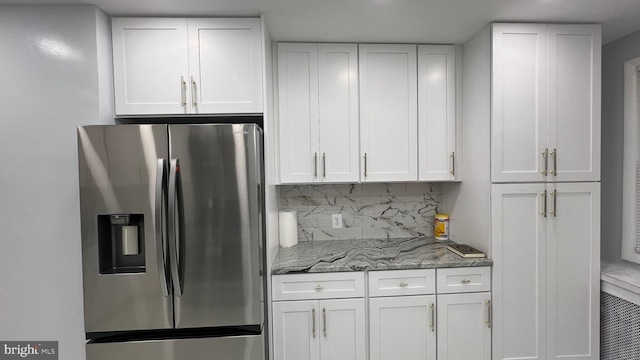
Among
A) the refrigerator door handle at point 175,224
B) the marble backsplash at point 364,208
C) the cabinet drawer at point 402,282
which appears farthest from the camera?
the marble backsplash at point 364,208

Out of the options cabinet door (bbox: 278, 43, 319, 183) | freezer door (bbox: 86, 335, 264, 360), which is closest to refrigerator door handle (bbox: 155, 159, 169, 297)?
freezer door (bbox: 86, 335, 264, 360)

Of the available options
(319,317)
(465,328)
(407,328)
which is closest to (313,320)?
(319,317)

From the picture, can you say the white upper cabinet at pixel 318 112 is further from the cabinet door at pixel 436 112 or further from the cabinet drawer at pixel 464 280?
Answer: the cabinet drawer at pixel 464 280

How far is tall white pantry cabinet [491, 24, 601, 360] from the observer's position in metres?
1.94

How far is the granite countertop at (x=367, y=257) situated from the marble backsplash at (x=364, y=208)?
0.42ft

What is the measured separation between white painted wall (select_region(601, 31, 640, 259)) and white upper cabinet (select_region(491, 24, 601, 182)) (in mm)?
439

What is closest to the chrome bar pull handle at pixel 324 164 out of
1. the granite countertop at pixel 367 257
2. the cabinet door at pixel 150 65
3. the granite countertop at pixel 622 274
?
the granite countertop at pixel 367 257

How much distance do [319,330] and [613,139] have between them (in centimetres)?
255

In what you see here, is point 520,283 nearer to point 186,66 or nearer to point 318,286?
point 318,286

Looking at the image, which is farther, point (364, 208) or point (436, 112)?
point (364, 208)

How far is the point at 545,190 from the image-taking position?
76.5 inches

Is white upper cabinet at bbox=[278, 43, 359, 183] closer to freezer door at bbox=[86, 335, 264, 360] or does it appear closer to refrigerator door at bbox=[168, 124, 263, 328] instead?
refrigerator door at bbox=[168, 124, 263, 328]

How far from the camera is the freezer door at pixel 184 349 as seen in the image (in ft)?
5.11

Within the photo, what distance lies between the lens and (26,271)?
167 centimetres
